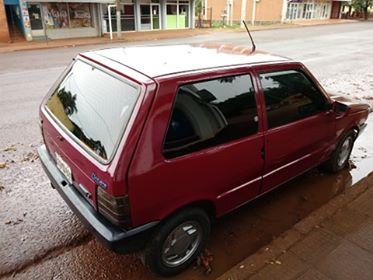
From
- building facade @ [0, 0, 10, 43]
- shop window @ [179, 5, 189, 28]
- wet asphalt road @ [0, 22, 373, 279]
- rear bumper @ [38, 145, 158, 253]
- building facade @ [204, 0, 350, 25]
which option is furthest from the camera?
building facade @ [204, 0, 350, 25]

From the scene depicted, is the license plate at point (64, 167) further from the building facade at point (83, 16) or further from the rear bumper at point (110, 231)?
the building facade at point (83, 16)

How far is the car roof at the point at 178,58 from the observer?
2.65 meters

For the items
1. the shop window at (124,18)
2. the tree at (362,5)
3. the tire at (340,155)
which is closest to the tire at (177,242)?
the tire at (340,155)

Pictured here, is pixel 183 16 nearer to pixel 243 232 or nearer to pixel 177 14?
pixel 177 14

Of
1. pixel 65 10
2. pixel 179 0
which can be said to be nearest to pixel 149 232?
pixel 65 10

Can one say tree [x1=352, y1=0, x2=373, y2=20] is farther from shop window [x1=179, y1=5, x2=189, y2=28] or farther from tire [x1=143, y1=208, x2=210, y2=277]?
tire [x1=143, y1=208, x2=210, y2=277]

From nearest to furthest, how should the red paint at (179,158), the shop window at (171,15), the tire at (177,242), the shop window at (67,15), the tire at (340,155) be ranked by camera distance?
the red paint at (179,158)
the tire at (177,242)
the tire at (340,155)
the shop window at (67,15)
the shop window at (171,15)

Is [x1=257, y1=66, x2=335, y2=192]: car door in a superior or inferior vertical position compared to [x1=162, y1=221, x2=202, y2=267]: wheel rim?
superior

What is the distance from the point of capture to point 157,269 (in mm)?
2742

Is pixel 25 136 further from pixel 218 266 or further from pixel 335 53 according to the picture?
pixel 335 53

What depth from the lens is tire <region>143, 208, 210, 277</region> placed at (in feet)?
8.53

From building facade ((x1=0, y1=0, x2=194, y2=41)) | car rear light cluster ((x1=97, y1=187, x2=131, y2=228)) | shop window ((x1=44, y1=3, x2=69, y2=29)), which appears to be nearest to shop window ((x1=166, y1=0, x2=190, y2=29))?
building facade ((x1=0, y1=0, x2=194, y2=41))

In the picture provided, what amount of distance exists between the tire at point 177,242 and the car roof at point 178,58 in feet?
3.77

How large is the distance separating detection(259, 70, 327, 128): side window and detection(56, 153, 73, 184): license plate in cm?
185
